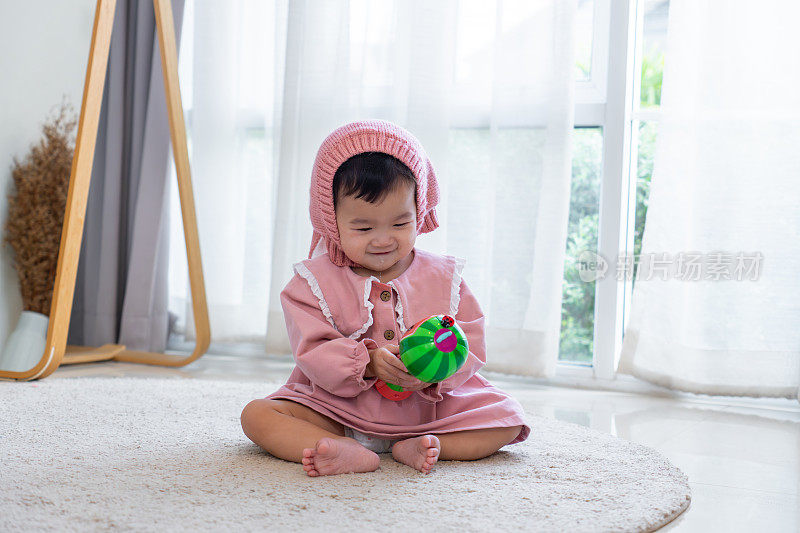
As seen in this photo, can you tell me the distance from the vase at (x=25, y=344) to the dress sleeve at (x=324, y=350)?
3.67 ft

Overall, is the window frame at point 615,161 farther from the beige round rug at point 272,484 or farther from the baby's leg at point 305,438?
the baby's leg at point 305,438

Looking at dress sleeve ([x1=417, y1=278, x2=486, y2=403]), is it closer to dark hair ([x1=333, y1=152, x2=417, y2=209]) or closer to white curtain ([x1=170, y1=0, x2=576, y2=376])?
dark hair ([x1=333, y1=152, x2=417, y2=209])

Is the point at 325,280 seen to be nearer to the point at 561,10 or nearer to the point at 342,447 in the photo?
the point at 342,447

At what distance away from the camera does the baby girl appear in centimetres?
120

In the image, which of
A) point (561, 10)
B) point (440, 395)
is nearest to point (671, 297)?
point (561, 10)

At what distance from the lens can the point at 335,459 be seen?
3.67 feet

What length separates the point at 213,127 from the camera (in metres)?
2.51

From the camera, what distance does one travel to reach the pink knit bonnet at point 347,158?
4.15 ft

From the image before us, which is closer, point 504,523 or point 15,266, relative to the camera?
point 504,523

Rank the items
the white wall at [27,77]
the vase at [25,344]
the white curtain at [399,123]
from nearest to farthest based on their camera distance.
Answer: the vase at [25,344] < the white curtain at [399,123] < the white wall at [27,77]

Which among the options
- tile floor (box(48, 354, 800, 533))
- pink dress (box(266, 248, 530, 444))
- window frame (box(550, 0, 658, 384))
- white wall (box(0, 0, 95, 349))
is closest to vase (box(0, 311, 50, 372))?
tile floor (box(48, 354, 800, 533))

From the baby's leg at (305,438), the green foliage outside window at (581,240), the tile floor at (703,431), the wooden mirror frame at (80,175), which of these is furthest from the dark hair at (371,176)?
the green foliage outside window at (581,240)

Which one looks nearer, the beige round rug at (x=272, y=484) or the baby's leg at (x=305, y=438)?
the beige round rug at (x=272, y=484)

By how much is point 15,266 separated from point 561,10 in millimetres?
1790
